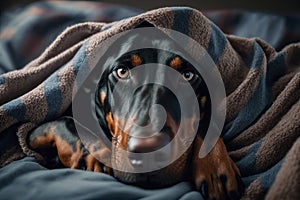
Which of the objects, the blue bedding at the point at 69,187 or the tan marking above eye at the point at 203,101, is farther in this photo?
the tan marking above eye at the point at 203,101

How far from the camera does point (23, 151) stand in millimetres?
1040

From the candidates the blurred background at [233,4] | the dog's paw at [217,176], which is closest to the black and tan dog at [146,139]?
the dog's paw at [217,176]

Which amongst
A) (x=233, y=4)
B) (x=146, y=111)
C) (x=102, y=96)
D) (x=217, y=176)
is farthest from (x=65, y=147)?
(x=233, y=4)

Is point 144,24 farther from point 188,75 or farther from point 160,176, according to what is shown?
point 160,176

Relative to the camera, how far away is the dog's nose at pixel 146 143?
2.69ft

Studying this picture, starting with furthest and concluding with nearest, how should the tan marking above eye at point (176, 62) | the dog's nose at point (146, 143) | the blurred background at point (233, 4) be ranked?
the blurred background at point (233, 4) < the tan marking above eye at point (176, 62) < the dog's nose at point (146, 143)

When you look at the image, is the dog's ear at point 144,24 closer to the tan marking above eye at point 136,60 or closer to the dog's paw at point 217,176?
the tan marking above eye at point 136,60

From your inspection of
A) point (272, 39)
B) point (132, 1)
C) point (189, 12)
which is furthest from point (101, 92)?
point (132, 1)

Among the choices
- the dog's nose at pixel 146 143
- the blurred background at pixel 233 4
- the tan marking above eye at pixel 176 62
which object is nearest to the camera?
the dog's nose at pixel 146 143

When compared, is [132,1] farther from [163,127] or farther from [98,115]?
[163,127]

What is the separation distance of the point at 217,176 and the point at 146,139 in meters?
0.19

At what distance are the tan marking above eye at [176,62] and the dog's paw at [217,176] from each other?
18 centimetres

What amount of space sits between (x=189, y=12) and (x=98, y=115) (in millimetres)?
328

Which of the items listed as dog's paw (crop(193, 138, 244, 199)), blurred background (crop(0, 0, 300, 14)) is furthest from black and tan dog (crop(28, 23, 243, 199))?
blurred background (crop(0, 0, 300, 14))
